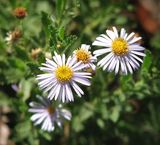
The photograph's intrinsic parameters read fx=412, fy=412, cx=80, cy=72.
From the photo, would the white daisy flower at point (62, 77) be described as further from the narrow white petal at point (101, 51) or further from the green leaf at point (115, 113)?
the green leaf at point (115, 113)

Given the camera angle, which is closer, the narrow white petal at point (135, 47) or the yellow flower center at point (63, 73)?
the yellow flower center at point (63, 73)

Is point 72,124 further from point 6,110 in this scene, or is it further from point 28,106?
point 6,110

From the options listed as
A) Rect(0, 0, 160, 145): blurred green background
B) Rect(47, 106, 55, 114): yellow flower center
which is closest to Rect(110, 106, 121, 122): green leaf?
Rect(0, 0, 160, 145): blurred green background

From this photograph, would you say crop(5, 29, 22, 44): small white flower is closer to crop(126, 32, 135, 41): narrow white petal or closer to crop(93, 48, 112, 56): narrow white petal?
crop(93, 48, 112, 56): narrow white petal

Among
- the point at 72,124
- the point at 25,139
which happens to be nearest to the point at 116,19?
the point at 72,124

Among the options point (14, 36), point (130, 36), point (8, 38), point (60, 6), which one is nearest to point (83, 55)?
point (130, 36)

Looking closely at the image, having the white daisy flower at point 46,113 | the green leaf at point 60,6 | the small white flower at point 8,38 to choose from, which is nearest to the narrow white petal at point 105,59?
the green leaf at point 60,6
